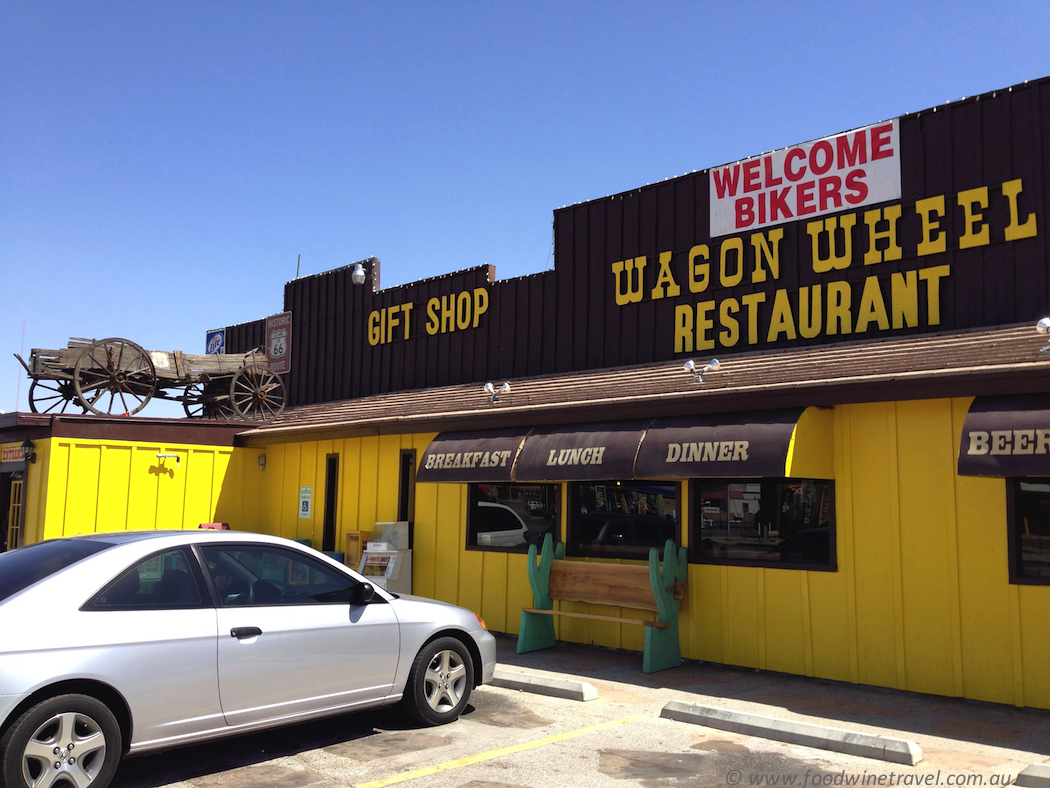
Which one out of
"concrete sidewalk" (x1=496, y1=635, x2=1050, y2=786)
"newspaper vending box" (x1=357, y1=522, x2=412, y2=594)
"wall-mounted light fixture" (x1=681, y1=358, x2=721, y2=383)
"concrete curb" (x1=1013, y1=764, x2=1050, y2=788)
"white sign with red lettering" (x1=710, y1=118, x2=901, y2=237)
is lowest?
"concrete sidewalk" (x1=496, y1=635, x2=1050, y2=786)

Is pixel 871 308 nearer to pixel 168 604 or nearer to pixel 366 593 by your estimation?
pixel 366 593

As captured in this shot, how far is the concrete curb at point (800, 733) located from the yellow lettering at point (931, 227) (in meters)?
4.87

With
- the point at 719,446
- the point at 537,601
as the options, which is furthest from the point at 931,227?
the point at 537,601

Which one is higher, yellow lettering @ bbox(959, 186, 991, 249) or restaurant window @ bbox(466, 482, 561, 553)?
yellow lettering @ bbox(959, 186, 991, 249)

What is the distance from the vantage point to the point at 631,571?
9391 millimetres

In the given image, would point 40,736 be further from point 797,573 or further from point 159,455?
point 159,455

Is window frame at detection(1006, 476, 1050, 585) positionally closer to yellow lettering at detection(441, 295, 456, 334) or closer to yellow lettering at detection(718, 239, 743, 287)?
yellow lettering at detection(718, 239, 743, 287)

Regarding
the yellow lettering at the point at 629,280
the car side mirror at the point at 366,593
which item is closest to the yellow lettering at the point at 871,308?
the yellow lettering at the point at 629,280

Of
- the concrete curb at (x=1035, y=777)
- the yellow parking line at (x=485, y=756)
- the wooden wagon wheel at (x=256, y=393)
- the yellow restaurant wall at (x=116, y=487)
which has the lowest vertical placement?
the yellow parking line at (x=485, y=756)

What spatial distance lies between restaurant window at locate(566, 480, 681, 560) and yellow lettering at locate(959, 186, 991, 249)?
3.81 metres

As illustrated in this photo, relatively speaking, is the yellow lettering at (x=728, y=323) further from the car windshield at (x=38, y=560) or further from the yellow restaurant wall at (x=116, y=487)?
the yellow restaurant wall at (x=116, y=487)

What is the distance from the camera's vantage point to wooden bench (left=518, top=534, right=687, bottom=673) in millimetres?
8930

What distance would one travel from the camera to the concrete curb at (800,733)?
19.2 feet

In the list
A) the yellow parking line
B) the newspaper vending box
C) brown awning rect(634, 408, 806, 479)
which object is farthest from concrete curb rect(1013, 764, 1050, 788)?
the newspaper vending box
